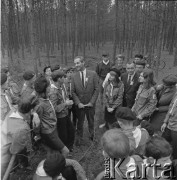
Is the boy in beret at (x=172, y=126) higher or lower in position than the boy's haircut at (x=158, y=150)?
lower

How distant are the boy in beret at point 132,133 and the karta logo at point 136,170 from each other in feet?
1.23

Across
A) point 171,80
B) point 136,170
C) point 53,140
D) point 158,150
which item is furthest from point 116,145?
point 171,80

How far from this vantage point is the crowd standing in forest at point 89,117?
1.69 meters

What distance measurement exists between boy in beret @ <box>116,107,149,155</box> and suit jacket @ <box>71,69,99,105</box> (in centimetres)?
155

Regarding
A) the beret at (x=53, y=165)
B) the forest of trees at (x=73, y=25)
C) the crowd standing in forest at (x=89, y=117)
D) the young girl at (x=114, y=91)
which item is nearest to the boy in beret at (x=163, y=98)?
the crowd standing in forest at (x=89, y=117)

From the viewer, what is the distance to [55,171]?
1781 mm

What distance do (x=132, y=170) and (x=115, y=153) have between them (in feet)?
0.75

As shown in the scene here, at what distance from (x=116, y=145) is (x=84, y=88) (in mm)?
2306

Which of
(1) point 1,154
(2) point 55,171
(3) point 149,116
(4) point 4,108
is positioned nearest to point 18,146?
(1) point 1,154

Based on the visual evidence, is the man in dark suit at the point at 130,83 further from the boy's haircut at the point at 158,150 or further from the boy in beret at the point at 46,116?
the boy's haircut at the point at 158,150

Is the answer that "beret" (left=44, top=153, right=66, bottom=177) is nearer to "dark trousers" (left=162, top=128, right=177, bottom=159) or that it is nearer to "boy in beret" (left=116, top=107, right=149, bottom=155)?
"boy in beret" (left=116, top=107, right=149, bottom=155)

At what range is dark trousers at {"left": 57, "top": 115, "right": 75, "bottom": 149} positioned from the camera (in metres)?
3.36

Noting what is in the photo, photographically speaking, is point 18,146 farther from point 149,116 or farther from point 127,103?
point 127,103

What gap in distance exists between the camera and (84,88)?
3.74 metres
